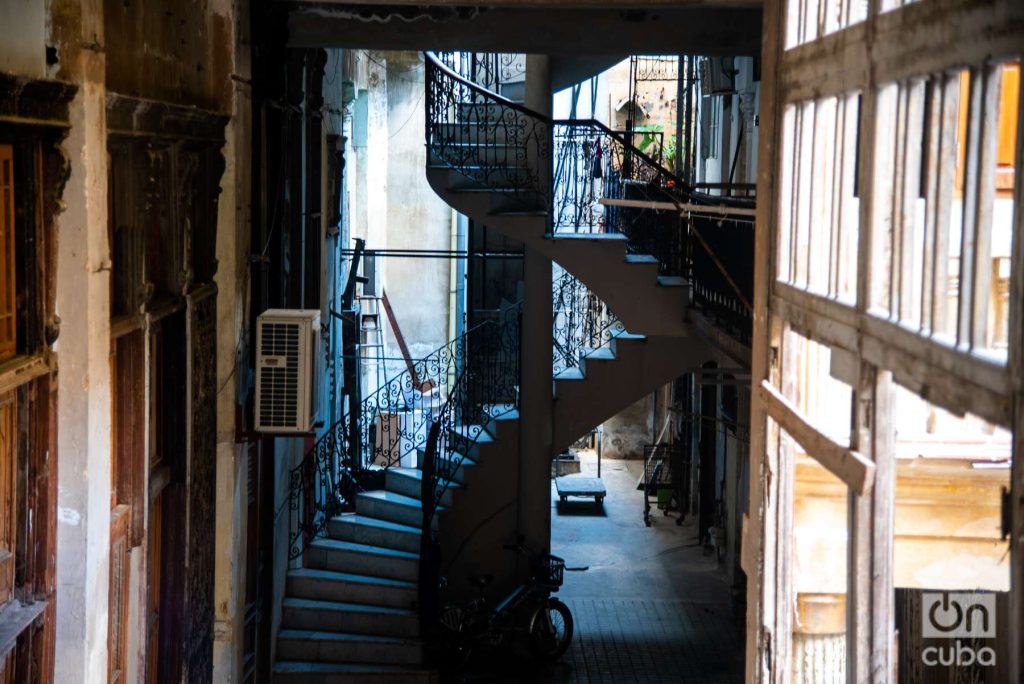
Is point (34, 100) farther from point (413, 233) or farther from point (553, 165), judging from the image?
point (413, 233)

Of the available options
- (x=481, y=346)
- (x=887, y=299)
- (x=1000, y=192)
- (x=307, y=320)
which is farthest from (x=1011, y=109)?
(x=481, y=346)

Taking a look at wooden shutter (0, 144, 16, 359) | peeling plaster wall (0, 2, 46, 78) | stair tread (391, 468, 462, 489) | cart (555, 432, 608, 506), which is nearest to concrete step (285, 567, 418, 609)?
stair tread (391, 468, 462, 489)

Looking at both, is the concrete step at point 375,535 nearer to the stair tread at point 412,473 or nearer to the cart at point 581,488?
the stair tread at point 412,473

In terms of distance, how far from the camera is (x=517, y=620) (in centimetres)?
1496

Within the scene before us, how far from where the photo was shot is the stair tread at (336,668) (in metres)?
12.8

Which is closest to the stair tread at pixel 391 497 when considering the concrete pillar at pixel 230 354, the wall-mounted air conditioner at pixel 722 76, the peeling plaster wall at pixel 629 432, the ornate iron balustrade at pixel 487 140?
the ornate iron balustrade at pixel 487 140

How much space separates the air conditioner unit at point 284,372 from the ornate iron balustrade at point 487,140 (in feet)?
17.5

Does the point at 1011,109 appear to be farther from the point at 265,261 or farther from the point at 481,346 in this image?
the point at 481,346

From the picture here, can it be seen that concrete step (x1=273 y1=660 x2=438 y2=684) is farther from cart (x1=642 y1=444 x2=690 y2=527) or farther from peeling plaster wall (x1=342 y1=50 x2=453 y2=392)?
peeling plaster wall (x1=342 y1=50 x2=453 y2=392)

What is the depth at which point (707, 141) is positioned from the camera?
19.9 metres

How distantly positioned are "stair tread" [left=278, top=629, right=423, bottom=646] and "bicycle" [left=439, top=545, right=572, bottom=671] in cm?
53

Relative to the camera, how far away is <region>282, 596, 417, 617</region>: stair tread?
13.5m

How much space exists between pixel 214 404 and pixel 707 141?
42.1 feet

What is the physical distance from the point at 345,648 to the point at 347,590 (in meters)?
0.81
